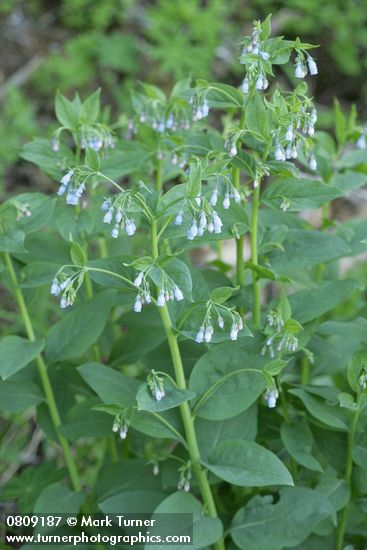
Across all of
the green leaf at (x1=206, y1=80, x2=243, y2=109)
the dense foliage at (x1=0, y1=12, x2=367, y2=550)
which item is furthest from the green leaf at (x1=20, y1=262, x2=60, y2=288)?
the green leaf at (x1=206, y1=80, x2=243, y2=109)

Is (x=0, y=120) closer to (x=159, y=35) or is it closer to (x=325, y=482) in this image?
(x=159, y=35)

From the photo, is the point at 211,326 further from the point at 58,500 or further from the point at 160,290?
the point at 58,500

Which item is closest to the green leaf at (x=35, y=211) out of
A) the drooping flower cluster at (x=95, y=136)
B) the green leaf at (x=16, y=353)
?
the drooping flower cluster at (x=95, y=136)

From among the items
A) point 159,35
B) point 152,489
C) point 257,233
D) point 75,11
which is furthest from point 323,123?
point 152,489

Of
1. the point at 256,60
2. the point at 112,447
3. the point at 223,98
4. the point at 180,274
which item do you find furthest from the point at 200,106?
the point at 112,447

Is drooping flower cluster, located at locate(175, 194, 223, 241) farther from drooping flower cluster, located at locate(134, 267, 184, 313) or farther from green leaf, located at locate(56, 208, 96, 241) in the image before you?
green leaf, located at locate(56, 208, 96, 241)

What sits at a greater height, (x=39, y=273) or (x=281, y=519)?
(x=39, y=273)

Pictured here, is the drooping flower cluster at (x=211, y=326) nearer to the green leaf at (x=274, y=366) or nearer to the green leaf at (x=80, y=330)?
the green leaf at (x=274, y=366)
